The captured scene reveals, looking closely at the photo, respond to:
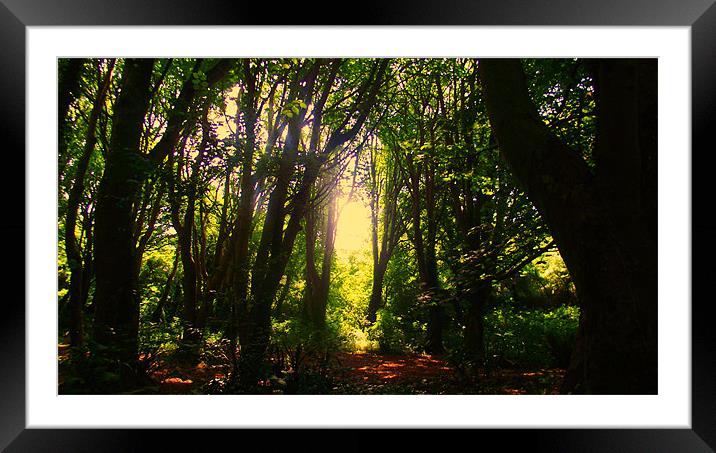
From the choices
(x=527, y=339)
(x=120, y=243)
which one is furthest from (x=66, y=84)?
(x=527, y=339)

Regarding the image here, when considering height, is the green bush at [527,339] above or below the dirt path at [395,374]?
above

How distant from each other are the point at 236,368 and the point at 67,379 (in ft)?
3.40

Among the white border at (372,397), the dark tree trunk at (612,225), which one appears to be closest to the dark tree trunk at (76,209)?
the white border at (372,397)

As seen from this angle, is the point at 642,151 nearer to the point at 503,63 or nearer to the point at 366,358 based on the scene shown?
the point at 503,63

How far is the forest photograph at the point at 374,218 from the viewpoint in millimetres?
1725

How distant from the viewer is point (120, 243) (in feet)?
8.42

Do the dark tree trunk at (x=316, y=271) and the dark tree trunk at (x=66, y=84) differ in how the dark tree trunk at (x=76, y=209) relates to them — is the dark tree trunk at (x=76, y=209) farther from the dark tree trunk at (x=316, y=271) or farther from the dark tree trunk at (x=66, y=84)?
the dark tree trunk at (x=316, y=271)

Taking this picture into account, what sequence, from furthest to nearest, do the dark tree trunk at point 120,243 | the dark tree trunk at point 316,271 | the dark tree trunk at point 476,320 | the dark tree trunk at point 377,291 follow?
the dark tree trunk at point 316,271, the dark tree trunk at point 377,291, the dark tree trunk at point 476,320, the dark tree trunk at point 120,243

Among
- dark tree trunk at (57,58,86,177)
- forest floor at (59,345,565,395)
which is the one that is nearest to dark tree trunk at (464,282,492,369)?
forest floor at (59,345,565,395)

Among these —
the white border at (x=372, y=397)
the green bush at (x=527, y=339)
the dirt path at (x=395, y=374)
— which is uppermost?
the white border at (x=372, y=397)
